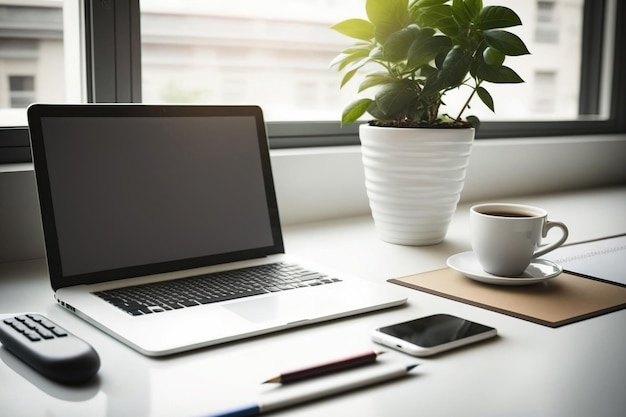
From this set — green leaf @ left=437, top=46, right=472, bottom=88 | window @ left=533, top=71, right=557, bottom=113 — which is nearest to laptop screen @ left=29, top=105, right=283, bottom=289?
green leaf @ left=437, top=46, right=472, bottom=88

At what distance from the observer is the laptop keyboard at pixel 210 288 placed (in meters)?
0.80

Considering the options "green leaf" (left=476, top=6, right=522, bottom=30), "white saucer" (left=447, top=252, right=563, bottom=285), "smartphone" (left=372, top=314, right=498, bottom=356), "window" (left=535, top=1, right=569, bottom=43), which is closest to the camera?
"smartphone" (left=372, top=314, right=498, bottom=356)

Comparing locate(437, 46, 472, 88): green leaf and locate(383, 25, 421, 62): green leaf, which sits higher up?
locate(383, 25, 421, 62): green leaf

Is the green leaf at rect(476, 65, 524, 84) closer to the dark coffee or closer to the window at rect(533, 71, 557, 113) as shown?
the dark coffee

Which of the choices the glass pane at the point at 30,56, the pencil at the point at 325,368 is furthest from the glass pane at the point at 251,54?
the pencil at the point at 325,368

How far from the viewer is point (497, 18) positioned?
40.8 inches

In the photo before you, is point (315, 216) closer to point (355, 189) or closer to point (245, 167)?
point (355, 189)

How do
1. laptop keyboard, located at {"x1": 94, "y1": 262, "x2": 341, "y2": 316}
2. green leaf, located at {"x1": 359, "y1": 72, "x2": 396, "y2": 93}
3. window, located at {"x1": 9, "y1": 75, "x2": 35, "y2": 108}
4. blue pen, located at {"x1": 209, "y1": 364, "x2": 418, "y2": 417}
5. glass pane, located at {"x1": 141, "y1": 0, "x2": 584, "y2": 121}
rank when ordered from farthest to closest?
1. glass pane, located at {"x1": 141, "y1": 0, "x2": 584, "y2": 121}
2. window, located at {"x1": 9, "y1": 75, "x2": 35, "y2": 108}
3. green leaf, located at {"x1": 359, "y1": 72, "x2": 396, "y2": 93}
4. laptop keyboard, located at {"x1": 94, "y1": 262, "x2": 341, "y2": 316}
5. blue pen, located at {"x1": 209, "y1": 364, "x2": 418, "y2": 417}

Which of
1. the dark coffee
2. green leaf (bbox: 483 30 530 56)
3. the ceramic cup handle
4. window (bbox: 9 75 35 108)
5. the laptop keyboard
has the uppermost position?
green leaf (bbox: 483 30 530 56)

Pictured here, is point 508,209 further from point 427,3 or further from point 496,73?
point 427,3

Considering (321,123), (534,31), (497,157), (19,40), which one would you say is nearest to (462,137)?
(321,123)

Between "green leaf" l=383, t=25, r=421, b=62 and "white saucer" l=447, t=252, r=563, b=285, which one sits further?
"green leaf" l=383, t=25, r=421, b=62

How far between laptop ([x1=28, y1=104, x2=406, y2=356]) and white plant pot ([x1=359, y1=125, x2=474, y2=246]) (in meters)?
0.20

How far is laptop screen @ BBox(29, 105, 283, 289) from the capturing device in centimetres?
87
